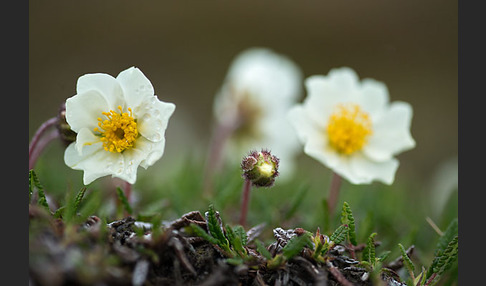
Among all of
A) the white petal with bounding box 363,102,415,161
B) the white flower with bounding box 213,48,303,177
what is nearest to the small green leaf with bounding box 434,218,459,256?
the white petal with bounding box 363,102,415,161

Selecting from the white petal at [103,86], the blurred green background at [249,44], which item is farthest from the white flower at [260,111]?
the blurred green background at [249,44]

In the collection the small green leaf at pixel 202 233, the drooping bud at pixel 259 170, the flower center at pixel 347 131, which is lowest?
the small green leaf at pixel 202 233

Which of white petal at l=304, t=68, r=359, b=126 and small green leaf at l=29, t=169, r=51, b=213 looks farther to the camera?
white petal at l=304, t=68, r=359, b=126

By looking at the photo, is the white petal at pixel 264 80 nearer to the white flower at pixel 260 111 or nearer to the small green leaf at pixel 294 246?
the white flower at pixel 260 111

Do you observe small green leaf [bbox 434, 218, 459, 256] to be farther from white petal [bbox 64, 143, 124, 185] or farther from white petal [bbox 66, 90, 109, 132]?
white petal [bbox 66, 90, 109, 132]

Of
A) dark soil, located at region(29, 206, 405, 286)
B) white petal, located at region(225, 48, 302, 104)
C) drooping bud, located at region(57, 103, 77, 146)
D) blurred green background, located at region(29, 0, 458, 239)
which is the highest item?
blurred green background, located at region(29, 0, 458, 239)

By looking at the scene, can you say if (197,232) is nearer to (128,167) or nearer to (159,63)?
(128,167)

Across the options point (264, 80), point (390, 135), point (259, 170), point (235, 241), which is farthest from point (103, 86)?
point (264, 80)
